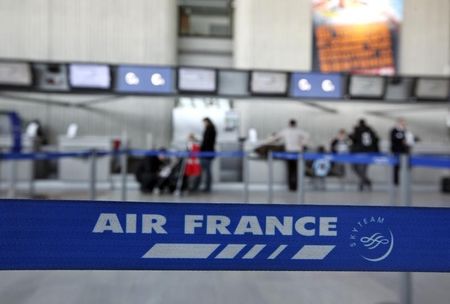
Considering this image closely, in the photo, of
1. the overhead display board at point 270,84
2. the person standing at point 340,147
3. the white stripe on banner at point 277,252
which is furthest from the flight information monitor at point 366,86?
the white stripe on banner at point 277,252

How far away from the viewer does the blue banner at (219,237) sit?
100 centimetres

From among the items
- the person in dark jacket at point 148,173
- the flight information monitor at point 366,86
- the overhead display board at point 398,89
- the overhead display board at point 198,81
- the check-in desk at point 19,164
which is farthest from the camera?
the overhead display board at point 398,89

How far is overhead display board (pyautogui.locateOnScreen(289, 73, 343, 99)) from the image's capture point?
8891 millimetres

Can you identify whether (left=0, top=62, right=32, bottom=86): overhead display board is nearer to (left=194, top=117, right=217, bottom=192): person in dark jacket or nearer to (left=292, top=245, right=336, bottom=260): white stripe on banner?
(left=194, top=117, right=217, bottom=192): person in dark jacket

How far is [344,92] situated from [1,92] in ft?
24.2

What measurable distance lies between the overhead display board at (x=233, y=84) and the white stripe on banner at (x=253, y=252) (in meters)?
8.10

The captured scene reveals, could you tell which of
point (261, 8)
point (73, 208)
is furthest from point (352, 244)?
point (261, 8)

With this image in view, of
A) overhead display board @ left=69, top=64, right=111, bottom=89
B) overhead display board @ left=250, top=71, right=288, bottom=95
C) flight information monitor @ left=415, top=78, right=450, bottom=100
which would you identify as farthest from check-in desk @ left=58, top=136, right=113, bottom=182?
flight information monitor @ left=415, top=78, right=450, bottom=100

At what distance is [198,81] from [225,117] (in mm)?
1591

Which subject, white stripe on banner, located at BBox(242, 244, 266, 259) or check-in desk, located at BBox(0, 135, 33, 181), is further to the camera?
check-in desk, located at BBox(0, 135, 33, 181)

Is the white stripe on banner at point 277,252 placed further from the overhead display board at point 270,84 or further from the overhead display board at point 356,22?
the overhead display board at point 270,84

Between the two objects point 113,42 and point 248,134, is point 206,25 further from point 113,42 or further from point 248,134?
point 248,134

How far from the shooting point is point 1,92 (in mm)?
8516

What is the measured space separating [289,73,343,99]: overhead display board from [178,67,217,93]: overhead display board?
174 centimetres
